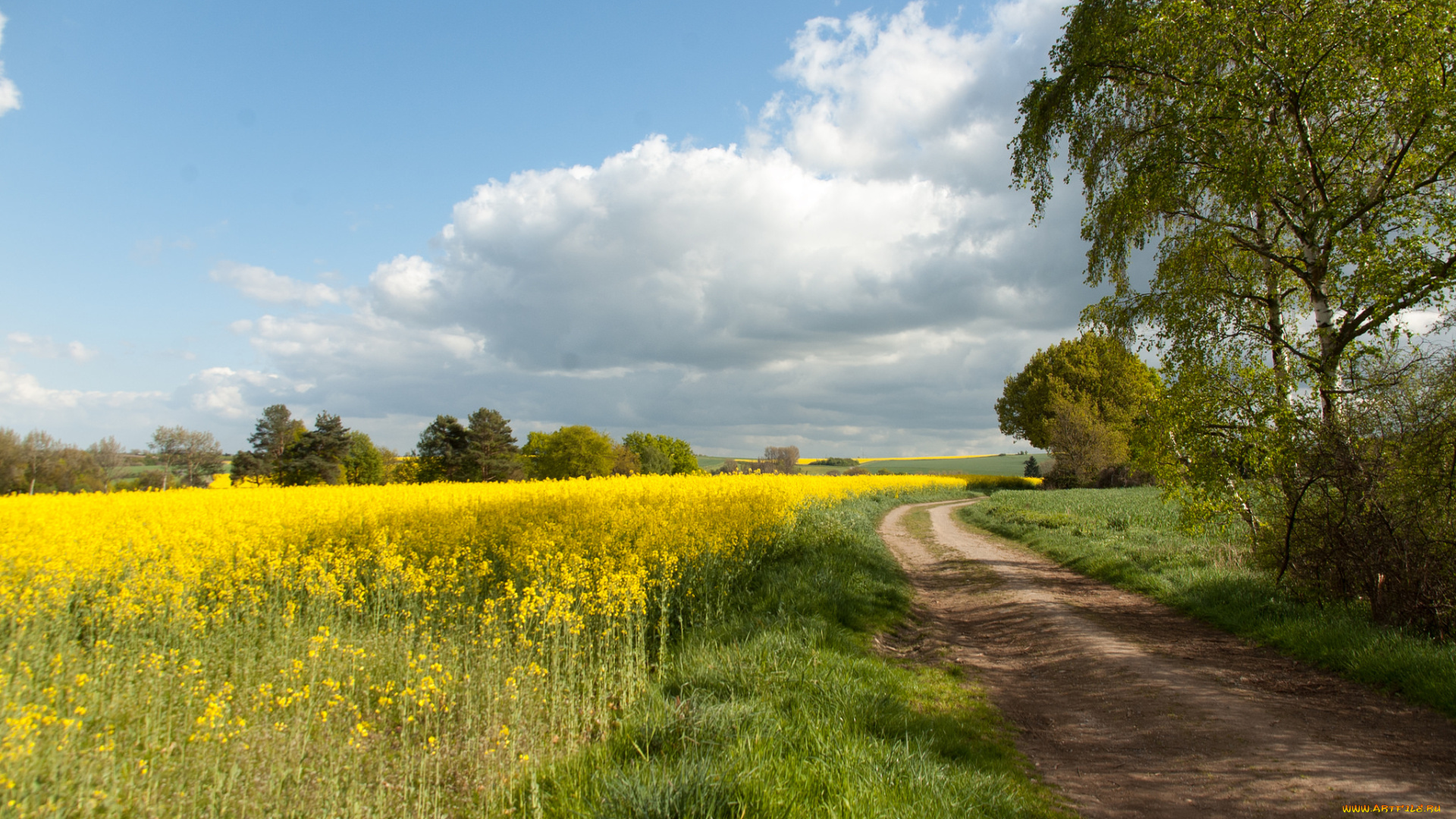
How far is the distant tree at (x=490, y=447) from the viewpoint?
6253 cm

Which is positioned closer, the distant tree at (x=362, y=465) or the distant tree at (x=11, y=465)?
the distant tree at (x=11, y=465)

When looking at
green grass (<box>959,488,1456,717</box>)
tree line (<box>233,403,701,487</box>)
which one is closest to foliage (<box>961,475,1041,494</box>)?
tree line (<box>233,403,701,487</box>)

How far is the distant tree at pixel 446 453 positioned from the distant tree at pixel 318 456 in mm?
7143

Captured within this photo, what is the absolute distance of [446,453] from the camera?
62375 mm

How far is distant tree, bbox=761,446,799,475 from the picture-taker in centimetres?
7844

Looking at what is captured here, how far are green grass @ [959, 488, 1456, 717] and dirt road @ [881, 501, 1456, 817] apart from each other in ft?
0.96

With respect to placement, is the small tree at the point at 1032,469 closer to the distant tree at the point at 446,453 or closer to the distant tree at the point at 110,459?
the distant tree at the point at 446,453

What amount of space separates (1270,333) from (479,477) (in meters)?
63.1

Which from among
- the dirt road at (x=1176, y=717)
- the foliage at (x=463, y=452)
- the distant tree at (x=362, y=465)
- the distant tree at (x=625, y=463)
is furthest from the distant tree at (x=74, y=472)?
the dirt road at (x=1176, y=717)

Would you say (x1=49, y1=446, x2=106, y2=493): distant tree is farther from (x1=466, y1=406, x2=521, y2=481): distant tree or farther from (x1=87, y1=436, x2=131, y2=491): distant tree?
(x1=466, y1=406, x2=521, y2=481): distant tree

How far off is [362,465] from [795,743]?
68030 millimetres

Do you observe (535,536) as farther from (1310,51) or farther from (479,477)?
(479,477)

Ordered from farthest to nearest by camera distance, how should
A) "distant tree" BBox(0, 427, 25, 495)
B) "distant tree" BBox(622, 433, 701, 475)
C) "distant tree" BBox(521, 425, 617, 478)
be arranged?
1. "distant tree" BBox(622, 433, 701, 475)
2. "distant tree" BBox(521, 425, 617, 478)
3. "distant tree" BBox(0, 427, 25, 495)

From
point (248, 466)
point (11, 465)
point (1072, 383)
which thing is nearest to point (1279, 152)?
point (1072, 383)
